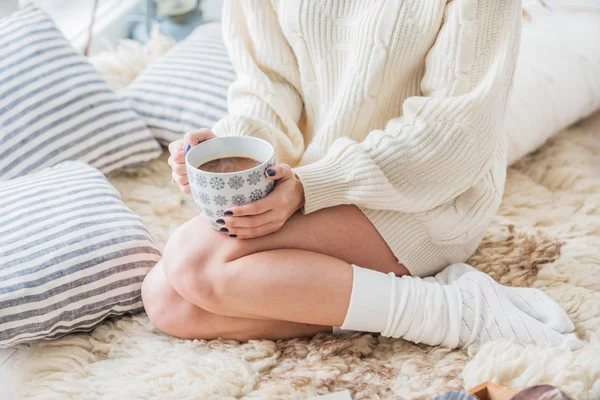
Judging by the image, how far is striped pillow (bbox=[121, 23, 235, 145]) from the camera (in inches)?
60.0

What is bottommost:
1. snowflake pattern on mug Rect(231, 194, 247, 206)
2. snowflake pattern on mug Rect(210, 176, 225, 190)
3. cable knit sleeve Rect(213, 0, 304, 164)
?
snowflake pattern on mug Rect(231, 194, 247, 206)

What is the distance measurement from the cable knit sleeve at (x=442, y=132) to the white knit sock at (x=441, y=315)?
13cm

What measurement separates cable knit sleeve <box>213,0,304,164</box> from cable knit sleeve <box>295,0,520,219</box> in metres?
0.17

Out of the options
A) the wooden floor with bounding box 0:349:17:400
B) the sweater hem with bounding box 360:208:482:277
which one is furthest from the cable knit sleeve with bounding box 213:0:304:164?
the wooden floor with bounding box 0:349:17:400

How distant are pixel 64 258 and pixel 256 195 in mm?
381

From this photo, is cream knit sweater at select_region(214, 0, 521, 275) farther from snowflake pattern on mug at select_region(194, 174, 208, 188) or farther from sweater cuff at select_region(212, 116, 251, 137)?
snowflake pattern on mug at select_region(194, 174, 208, 188)

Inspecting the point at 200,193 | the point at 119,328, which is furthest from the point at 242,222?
the point at 119,328

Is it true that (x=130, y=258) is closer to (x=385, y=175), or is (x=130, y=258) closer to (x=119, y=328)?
(x=119, y=328)

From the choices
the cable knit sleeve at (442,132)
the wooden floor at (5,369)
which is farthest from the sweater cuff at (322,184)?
the wooden floor at (5,369)

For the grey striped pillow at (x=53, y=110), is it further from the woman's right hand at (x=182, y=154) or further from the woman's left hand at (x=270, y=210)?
the woman's left hand at (x=270, y=210)

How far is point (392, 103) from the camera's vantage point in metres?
1.11

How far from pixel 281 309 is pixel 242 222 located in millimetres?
148

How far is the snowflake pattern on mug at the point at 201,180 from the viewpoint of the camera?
87 centimetres

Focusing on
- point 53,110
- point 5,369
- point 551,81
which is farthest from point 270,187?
point 551,81
